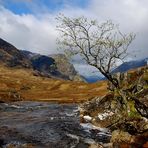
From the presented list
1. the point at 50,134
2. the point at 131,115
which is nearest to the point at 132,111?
the point at 131,115

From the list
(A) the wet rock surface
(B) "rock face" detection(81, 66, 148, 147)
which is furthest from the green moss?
(A) the wet rock surface

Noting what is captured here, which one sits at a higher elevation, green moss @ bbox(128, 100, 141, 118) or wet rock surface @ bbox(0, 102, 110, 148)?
green moss @ bbox(128, 100, 141, 118)

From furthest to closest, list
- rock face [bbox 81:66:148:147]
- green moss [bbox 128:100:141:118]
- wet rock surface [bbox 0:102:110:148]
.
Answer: wet rock surface [bbox 0:102:110:148] < rock face [bbox 81:66:148:147] < green moss [bbox 128:100:141:118]

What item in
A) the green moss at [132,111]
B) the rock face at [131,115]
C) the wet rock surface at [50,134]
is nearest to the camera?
the green moss at [132,111]

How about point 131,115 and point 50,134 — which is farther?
point 50,134

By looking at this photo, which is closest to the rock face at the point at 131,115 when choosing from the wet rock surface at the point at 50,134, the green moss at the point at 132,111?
the green moss at the point at 132,111

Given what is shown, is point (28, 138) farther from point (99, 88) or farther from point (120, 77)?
point (99, 88)

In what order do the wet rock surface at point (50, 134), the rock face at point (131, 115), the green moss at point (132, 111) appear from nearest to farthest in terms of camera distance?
the green moss at point (132, 111) < the rock face at point (131, 115) < the wet rock surface at point (50, 134)

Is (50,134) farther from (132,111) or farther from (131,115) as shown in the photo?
(132,111)

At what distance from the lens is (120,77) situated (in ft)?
110

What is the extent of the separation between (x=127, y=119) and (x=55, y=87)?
156 meters

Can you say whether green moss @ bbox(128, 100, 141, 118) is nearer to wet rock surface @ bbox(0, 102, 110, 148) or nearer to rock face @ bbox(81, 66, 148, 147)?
rock face @ bbox(81, 66, 148, 147)

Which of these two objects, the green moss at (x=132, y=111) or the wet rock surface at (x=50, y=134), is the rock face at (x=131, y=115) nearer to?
→ the green moss at (x=132, y=111)

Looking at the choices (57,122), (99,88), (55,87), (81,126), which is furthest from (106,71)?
(55,87)
